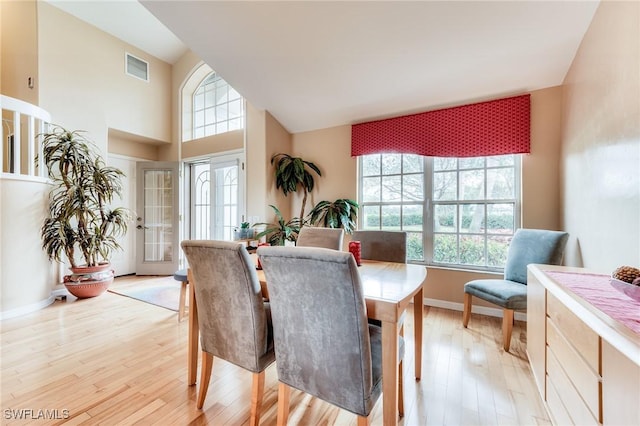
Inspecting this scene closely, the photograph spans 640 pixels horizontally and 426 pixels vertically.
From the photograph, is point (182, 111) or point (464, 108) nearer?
point (464, 108)

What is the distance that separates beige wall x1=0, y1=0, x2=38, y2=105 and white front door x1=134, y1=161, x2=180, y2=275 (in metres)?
1.61

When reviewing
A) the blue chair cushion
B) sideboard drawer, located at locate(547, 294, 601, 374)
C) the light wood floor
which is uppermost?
sideboard drawer, located at locate(547, 294, 601, 374)

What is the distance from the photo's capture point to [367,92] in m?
3.08

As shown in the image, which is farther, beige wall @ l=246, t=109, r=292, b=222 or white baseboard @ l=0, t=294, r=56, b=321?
beige wall @ l=246, t=109, r=292, b=222

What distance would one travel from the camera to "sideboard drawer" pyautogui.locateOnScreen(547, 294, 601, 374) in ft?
3.02

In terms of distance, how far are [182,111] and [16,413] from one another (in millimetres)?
4590

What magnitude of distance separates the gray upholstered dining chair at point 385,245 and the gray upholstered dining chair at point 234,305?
123 centimetres

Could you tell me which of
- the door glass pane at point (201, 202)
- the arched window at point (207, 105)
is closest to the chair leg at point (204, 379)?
the door glass pane at point (201, 202)

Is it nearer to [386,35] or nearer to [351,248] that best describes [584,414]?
[351,248]

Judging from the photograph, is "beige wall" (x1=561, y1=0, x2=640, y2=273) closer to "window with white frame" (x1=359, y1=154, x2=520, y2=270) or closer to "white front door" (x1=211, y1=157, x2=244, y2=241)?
"window with white frame" (x1=359, y1=154, x2=520, y2=270)

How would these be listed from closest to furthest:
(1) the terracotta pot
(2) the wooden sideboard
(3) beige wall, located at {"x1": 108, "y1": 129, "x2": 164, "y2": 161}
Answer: (2) the wooden sideboard → (1) the terracotta pot → (3) beige wall, located at {"x1": 108, "y1": 129, "x2": 164, "y2": 161}

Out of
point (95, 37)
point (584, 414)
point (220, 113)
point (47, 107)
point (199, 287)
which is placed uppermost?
point (95, 37)

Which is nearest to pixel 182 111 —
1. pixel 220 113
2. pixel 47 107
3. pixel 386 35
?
pixel 220 113

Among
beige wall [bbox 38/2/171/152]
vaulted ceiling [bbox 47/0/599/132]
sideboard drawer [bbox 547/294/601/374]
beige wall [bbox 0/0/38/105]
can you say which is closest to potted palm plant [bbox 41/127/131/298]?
beige wall [bbox 38/2/171/152]
